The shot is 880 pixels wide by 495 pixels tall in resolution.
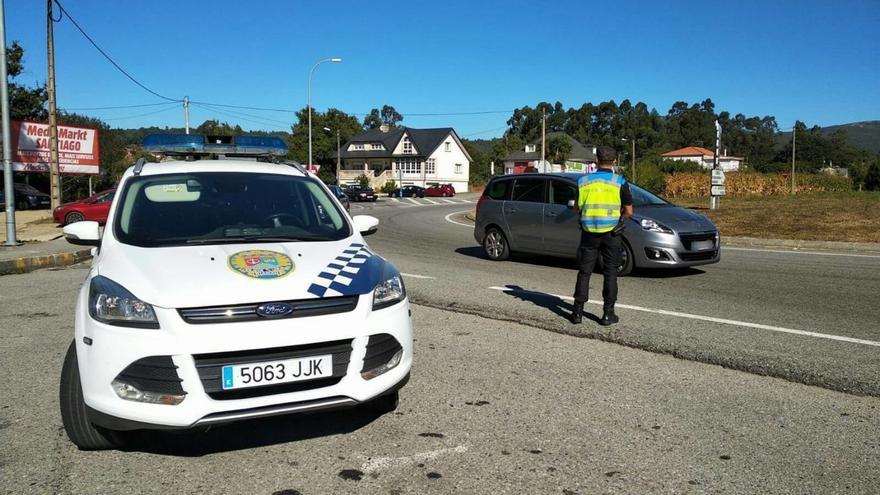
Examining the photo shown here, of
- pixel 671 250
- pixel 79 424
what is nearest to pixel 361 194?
pixel 671 250

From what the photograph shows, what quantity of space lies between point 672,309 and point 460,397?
363cm

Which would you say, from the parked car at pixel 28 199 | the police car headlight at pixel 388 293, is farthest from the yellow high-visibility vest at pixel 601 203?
the parked car at pixel 28 199

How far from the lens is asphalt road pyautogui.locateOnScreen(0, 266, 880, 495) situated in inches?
123

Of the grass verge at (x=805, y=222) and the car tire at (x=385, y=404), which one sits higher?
the grass verge at (x=805, y=222)

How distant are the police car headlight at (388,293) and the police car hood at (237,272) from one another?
51mm

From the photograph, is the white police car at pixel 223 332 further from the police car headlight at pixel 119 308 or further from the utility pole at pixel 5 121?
the utility pole at pixel 5 121

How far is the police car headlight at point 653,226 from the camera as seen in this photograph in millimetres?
9293

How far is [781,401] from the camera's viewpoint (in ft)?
13.9

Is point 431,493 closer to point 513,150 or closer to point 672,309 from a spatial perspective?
point 672,309

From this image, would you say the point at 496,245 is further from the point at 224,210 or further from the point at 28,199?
the point at 28,199

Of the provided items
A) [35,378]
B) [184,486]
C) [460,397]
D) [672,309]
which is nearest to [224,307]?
[184,486]

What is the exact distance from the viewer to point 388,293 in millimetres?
3611

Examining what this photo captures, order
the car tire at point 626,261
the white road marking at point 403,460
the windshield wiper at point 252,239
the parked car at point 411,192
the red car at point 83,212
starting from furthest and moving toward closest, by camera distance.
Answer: the parked car at point 411,192, the red car at point 83,212, the car tire at point 626,261, the windshield wiper at point 252,239, the white road marking at point 403,460

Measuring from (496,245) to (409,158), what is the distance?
68.5 metres
